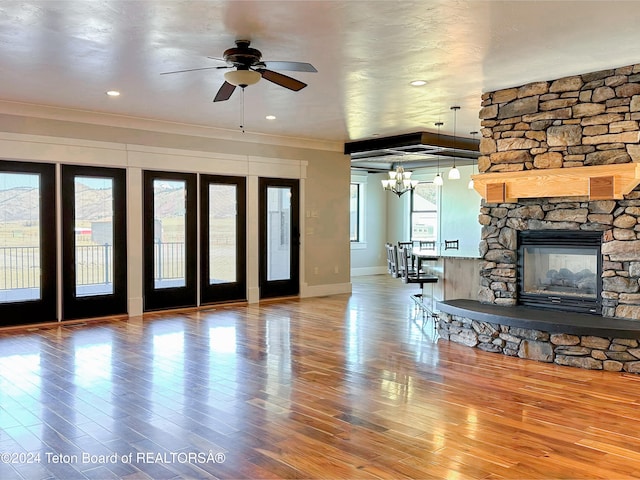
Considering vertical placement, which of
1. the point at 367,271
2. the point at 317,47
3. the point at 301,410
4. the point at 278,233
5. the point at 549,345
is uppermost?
the point at 317,47

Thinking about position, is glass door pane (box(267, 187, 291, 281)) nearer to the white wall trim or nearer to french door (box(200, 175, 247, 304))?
french door (box(200, 175, 247, 304))

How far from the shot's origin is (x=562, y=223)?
544 centimetres

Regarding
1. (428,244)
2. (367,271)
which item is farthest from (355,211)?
(428,244)

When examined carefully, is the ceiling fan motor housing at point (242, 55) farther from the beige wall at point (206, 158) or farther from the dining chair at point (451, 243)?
the dining chair at point (451, 243)

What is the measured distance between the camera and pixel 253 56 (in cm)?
431

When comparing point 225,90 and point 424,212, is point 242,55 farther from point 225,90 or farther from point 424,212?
point 424,212

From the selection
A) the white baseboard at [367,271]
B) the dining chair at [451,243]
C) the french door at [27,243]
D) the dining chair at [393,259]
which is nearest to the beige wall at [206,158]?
the french door at [27,243]

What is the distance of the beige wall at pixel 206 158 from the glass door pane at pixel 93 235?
0.28 m

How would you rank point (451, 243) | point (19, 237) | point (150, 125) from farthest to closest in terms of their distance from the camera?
point (451, 243) → point (150, 125) → point (19, 237)

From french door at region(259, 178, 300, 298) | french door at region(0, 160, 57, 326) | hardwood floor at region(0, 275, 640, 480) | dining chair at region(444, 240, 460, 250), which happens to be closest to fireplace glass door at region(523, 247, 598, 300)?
hardwood floor at region(0, 275, 640, 480)

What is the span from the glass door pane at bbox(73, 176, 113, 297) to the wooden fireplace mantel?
16.1ft

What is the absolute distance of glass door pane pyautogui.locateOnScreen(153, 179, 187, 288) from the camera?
26.4 feet

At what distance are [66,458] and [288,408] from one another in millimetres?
1438

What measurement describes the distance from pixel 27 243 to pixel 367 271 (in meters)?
8.37
